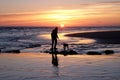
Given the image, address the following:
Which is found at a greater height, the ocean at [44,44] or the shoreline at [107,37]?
the ocean at [44,44]

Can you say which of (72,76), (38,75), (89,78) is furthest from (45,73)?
(89,78)

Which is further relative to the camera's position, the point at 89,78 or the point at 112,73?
the point at 112,73

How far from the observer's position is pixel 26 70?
12.5 m

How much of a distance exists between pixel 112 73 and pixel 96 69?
1197mm

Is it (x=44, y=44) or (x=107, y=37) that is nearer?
(x=44, y=44)

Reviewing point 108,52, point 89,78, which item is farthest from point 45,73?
point 108,52

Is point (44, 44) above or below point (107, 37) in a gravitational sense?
above

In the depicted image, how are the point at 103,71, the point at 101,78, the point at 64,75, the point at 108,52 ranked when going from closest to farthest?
the point at 101,78, the point at 64,75, the point at 103,71, the point at 108,52

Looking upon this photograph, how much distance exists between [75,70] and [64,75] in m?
1.27

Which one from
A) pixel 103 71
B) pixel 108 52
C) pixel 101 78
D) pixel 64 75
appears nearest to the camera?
pixel 101 78

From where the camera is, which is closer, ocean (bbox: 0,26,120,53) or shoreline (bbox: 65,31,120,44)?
ocean (bbox: 0,26,120,53)

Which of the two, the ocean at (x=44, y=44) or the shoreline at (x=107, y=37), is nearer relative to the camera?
the ocean at (x=44, y=44)

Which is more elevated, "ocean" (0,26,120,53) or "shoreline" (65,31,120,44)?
"ocean" (0,26,120,53)

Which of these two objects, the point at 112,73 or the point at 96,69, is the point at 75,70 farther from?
the point at 112,73
